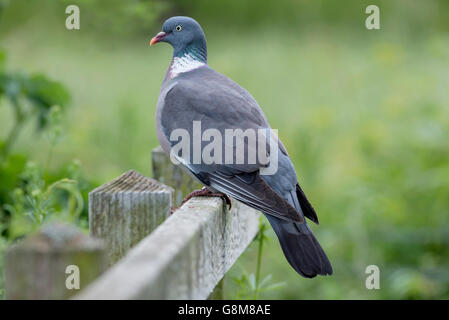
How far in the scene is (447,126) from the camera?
5438 millimetres

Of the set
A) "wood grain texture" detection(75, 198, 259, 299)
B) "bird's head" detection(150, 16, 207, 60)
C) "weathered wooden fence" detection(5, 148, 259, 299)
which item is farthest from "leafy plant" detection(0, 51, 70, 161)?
"wood grain texture" detection(75, 198, 259, 299)

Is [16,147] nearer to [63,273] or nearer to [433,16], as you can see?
[63,273]

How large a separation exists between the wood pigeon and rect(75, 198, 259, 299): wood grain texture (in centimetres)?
18

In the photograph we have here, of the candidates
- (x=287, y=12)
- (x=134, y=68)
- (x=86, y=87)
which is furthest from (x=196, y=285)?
(x=287, y=12)

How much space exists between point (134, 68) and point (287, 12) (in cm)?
231

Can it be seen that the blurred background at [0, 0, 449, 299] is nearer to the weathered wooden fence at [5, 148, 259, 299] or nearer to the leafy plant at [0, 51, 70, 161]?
the leafy plant at [0, 51, 70, 161]

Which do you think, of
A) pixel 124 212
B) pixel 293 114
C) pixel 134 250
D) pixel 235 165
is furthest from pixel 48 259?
pixel 293 114

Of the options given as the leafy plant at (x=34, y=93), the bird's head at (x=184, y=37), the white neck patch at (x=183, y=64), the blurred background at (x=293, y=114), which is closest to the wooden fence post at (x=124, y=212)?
the blurred background at (x=293, y=114)

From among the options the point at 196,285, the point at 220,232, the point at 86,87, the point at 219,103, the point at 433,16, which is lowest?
the point at 196,285

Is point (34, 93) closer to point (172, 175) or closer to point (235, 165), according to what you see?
point (172, 175)

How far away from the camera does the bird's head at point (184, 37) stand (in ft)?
11.2

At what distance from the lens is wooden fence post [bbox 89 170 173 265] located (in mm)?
1964

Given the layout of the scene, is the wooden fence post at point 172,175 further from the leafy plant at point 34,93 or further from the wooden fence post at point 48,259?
the wooden fence post at point 48,259

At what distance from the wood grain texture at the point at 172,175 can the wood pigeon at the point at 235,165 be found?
2.2 inches
